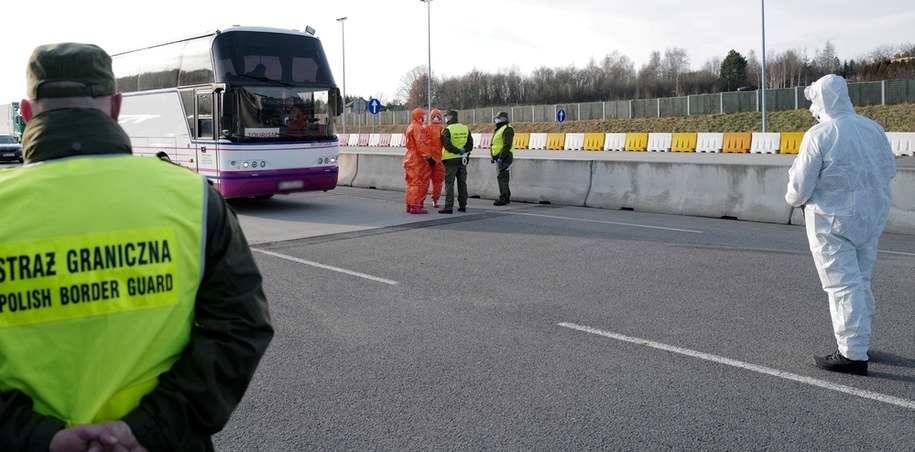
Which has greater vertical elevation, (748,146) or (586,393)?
(748,146)

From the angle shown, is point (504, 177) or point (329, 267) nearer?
point (329, 267)

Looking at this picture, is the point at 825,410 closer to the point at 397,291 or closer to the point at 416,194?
the point at 397,291

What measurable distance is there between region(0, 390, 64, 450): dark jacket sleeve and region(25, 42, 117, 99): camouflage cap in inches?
30.2

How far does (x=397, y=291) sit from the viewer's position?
7.88m

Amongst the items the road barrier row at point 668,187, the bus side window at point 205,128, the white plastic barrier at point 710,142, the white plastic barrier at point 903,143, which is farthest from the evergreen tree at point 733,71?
the bus side window at point 205,128

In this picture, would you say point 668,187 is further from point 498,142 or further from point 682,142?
point 682,142

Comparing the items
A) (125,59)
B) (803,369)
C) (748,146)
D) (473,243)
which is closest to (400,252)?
(473,243)

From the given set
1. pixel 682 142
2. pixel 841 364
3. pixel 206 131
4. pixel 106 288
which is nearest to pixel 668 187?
pixel 206 131

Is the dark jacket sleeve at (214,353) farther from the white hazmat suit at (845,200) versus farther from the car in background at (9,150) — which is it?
the car in background at (9,150)

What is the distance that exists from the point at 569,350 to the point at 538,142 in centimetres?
3727

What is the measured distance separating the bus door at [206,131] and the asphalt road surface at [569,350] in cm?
463

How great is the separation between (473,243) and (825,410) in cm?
652

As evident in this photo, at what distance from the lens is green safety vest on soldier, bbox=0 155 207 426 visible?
193cm

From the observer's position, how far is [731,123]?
48.7 m
